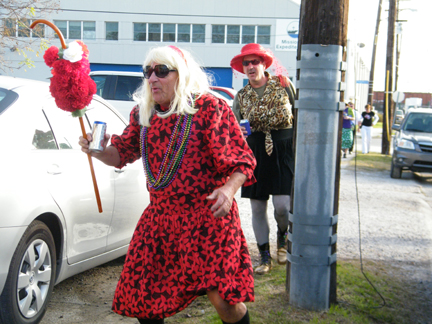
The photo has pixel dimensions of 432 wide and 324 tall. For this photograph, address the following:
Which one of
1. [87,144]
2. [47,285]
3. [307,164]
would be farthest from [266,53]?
[47,285]

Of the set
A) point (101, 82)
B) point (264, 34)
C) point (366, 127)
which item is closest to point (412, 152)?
point (366, 127)

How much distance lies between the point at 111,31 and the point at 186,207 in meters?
39.0

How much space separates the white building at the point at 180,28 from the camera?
125 ft

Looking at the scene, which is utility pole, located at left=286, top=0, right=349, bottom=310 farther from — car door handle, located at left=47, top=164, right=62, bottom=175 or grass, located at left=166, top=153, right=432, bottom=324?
car door handle, located at left=47, top=164, right=62, bottom=175

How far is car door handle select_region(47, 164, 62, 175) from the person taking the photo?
11.6 ft

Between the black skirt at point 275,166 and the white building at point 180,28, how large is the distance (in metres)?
33.3

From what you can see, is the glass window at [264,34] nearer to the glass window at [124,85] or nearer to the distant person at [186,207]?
the glass window at [124,85]

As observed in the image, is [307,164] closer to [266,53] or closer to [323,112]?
[323,112]

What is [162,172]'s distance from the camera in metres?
2.71

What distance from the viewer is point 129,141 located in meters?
2.96

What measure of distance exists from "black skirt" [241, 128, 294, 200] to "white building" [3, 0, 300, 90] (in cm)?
3335

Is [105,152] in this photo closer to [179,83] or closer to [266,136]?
[179,83]

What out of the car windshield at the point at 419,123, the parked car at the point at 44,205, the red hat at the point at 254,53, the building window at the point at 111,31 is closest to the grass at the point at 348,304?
the parked car at the point at 44,205

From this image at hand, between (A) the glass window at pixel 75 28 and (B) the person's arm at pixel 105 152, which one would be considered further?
(A) the glass window at pixel 75 28
